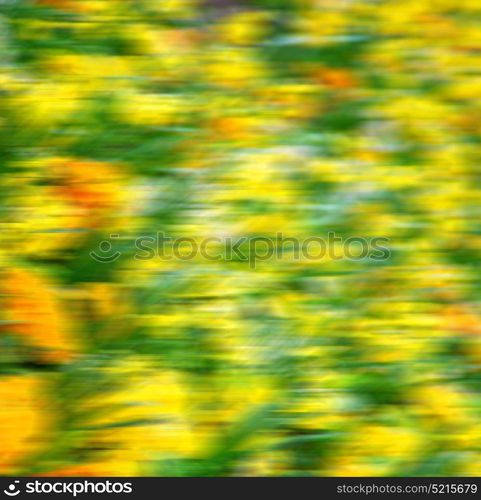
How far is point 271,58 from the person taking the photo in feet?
10.6

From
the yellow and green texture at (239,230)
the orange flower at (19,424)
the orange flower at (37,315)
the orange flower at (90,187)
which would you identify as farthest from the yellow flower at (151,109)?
the orange flower at (19,424)

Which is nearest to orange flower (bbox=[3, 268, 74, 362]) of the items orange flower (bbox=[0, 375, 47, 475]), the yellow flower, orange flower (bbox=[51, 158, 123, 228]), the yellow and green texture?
the yellow and green texture

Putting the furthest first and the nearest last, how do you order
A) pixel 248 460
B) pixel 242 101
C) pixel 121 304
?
pixel 242 101 → pixel 121 304 → pixel 248 460

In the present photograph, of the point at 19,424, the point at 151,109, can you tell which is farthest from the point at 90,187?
the point at 19,424

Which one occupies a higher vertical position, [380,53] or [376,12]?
[376,12]

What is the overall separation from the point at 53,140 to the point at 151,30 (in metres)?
0.79

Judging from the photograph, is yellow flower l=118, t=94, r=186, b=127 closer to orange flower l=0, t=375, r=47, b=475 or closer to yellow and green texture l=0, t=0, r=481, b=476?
yellow and green texture l=0, t=0, r=481, b=476

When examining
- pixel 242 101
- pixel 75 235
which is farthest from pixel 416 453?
pixel 242 101

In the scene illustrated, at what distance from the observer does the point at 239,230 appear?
8.54 feet

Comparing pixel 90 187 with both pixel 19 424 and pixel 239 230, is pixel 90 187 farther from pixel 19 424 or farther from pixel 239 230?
pixel 19 424

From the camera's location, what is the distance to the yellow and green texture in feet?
6.93

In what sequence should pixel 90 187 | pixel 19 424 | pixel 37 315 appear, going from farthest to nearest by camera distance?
pixel 90 187 < pixel 37 315 < pixel 19 424

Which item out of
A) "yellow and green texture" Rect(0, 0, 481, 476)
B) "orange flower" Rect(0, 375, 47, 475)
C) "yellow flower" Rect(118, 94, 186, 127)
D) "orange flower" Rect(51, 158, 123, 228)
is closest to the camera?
"orange flower" Rect(0, 375, 47, 475)
